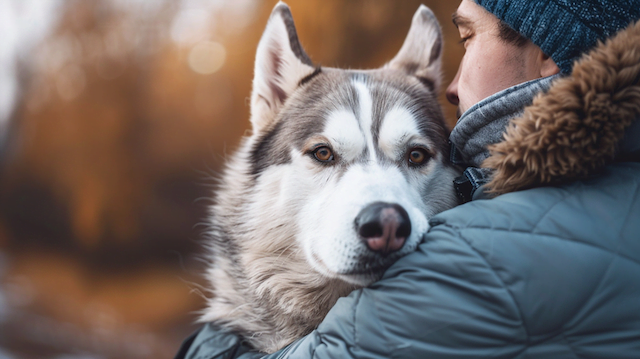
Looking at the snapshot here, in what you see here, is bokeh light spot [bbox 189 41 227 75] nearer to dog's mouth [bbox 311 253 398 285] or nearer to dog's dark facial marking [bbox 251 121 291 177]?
dog's dark facial marking [bbox 251 121 291 177]

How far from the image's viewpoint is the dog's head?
4.67 ft

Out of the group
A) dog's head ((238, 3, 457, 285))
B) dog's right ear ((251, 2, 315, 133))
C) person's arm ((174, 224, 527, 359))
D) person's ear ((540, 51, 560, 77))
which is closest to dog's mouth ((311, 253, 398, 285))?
dog's head ((238, 3, 457, 285))

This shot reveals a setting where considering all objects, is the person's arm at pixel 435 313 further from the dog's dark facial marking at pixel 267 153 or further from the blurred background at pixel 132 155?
the blurred background at pixel 132 155

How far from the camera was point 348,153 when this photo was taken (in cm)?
176

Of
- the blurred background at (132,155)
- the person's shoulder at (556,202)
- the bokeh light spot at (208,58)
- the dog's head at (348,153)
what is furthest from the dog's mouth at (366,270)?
the bokeh light spot at (208,58)

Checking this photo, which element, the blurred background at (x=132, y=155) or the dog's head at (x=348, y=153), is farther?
the blurred background at (x=132, y=155)

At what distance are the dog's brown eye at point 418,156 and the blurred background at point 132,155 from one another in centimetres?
232

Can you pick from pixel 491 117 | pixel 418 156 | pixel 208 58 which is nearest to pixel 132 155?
pixel 208 58

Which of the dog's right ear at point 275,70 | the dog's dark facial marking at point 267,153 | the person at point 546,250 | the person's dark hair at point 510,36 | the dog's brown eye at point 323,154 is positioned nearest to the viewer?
the person at point 546,250

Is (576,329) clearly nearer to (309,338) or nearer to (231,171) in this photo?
(309,338)

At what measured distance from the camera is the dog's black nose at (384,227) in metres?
1.31

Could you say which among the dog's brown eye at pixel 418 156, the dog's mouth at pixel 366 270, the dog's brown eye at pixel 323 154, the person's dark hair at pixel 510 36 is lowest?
the dog's mouth at pixel 366 270

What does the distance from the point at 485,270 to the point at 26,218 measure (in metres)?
4.41

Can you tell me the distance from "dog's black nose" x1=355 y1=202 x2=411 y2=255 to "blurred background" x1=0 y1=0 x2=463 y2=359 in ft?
8.71
